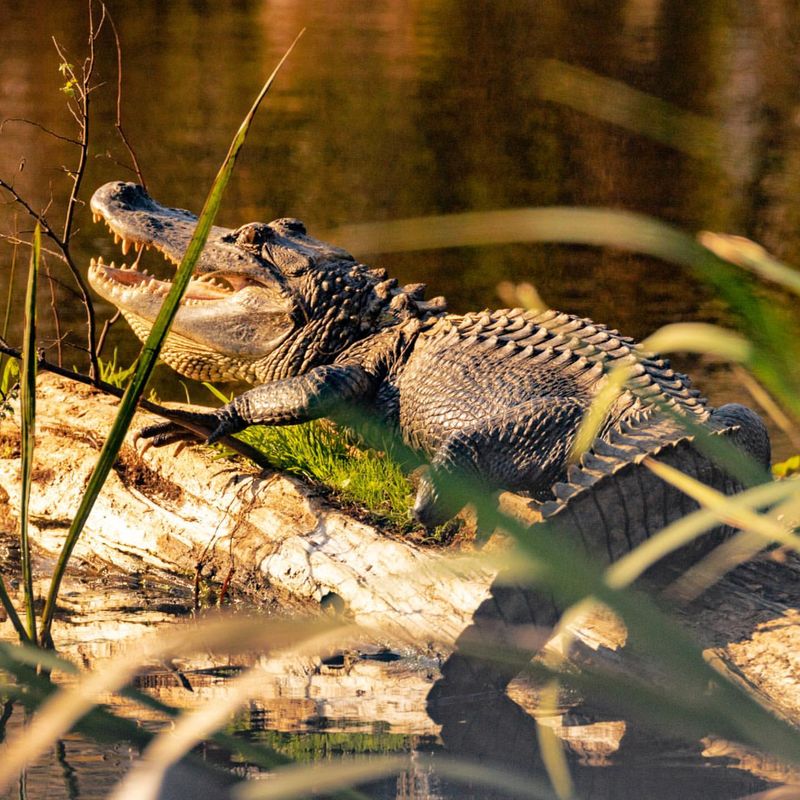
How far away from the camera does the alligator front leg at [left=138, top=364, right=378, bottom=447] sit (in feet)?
14.6

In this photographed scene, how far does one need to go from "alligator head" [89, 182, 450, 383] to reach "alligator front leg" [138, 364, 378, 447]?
44cm

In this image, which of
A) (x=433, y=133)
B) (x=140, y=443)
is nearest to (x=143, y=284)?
(x=140, y=443)

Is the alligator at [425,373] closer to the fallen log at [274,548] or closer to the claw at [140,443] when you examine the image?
the claw at [140,443]

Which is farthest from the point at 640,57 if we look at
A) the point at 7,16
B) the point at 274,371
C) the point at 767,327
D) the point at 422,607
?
the point at 767,327

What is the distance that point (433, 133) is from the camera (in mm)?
15875

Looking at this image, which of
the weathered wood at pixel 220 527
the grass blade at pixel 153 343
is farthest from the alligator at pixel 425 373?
the grass blade at pixel 153 343

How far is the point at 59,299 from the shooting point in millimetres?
9594

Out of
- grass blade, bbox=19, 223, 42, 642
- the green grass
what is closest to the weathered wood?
the green grass

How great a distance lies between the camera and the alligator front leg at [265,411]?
4441mm

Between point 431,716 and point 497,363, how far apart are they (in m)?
1.59

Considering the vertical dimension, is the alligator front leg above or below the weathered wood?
above

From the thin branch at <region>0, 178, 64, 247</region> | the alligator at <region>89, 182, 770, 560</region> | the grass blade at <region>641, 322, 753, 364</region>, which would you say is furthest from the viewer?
the thin branch at <region>0, 178, 64, 247</region>

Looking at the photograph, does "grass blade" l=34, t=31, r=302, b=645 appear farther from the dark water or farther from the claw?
the claw

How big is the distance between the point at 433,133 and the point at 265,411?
1187cm
